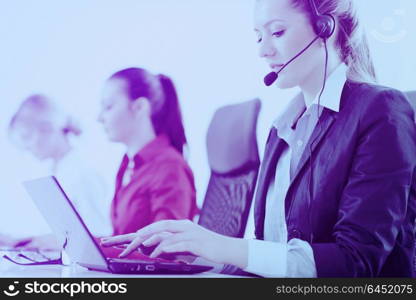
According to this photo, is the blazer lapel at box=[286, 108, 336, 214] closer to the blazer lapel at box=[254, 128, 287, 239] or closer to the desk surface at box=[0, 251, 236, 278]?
the blazer lapel at box=[254, 128, 287, 239]

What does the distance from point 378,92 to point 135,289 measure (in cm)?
85

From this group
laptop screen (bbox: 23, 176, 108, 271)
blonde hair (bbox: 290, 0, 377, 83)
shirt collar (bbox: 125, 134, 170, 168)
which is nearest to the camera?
laptop screen (bbox: 23, 176, 108, 271)

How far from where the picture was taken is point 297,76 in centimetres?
188

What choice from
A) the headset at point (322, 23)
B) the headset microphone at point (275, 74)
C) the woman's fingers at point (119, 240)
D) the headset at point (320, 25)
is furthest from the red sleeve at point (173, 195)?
the headset at point (322, 23)

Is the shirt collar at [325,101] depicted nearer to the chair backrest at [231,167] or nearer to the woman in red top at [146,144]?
the chair backrest at [231,167]

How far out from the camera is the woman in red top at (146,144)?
190 centimetres

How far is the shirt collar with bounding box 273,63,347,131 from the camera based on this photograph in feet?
5.81

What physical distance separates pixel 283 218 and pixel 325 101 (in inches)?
14.2

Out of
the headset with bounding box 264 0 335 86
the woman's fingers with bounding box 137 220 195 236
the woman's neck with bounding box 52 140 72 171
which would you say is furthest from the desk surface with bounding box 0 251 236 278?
the headset with bounding box 264 0 335 86

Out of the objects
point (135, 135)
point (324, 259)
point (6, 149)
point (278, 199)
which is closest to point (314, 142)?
point (278, 199)

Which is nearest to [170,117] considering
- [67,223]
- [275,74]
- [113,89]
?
[113,89]

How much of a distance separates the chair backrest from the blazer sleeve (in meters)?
0.37

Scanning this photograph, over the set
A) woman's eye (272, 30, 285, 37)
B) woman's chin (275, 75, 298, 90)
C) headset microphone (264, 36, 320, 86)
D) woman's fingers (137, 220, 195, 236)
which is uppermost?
woman's eye (272, 30, 285, 37)

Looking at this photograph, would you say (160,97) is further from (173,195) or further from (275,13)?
(275,13)
